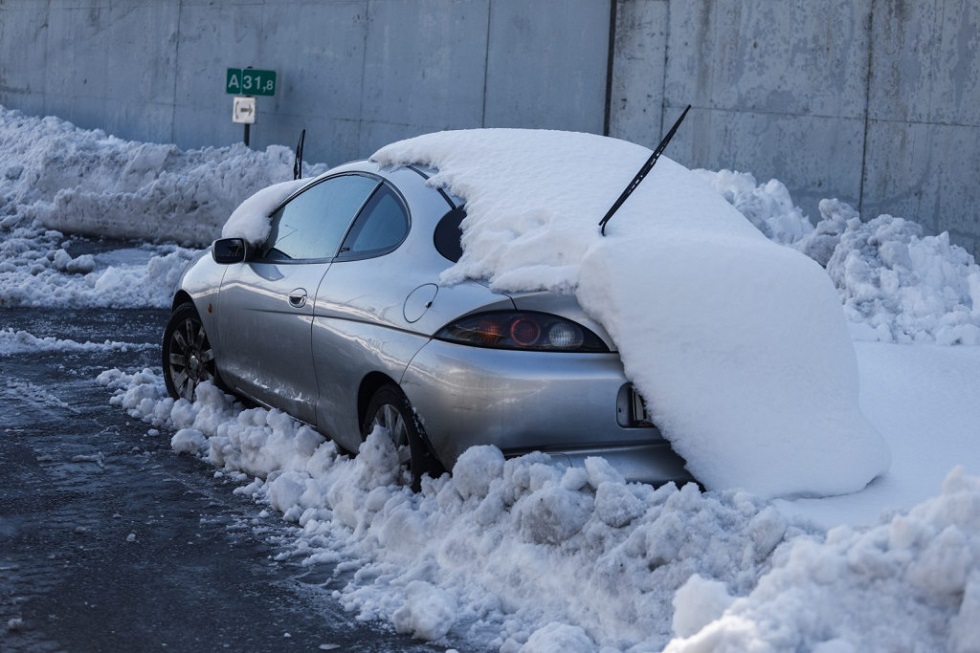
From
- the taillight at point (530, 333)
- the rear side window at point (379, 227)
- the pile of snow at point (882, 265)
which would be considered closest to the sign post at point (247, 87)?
the pile of snow at point (882, 265)

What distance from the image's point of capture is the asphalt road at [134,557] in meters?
4.50

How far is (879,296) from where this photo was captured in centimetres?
986

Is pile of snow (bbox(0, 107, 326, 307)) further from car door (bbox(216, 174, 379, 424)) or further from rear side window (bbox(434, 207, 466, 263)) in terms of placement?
rear side window (bbox(434, 207, 466, 263))

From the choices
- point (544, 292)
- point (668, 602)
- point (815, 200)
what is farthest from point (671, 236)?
point (815, 200)

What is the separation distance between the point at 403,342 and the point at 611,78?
30.2ft

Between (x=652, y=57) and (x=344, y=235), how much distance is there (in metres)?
8.09

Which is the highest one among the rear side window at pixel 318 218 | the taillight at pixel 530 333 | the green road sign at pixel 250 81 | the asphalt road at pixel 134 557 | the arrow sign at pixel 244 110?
the green road sign at pixel 250 81

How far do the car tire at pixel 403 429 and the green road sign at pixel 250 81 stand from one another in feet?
39.3

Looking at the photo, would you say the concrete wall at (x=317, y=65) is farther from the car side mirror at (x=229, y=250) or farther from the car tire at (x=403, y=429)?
the car tire at (x=403, y=429)

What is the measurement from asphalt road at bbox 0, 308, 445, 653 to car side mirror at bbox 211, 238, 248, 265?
3.28 feet

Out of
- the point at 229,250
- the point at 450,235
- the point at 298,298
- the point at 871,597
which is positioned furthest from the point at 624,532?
the point at 229,250

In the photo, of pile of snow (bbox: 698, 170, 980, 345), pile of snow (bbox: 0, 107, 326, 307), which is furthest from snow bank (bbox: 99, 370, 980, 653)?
pile of snow (bbox: 0, 107, 326, 307)

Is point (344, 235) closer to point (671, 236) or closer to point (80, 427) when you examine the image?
point (671, 236)

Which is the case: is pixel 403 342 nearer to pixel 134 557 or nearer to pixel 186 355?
pixel 134 557
